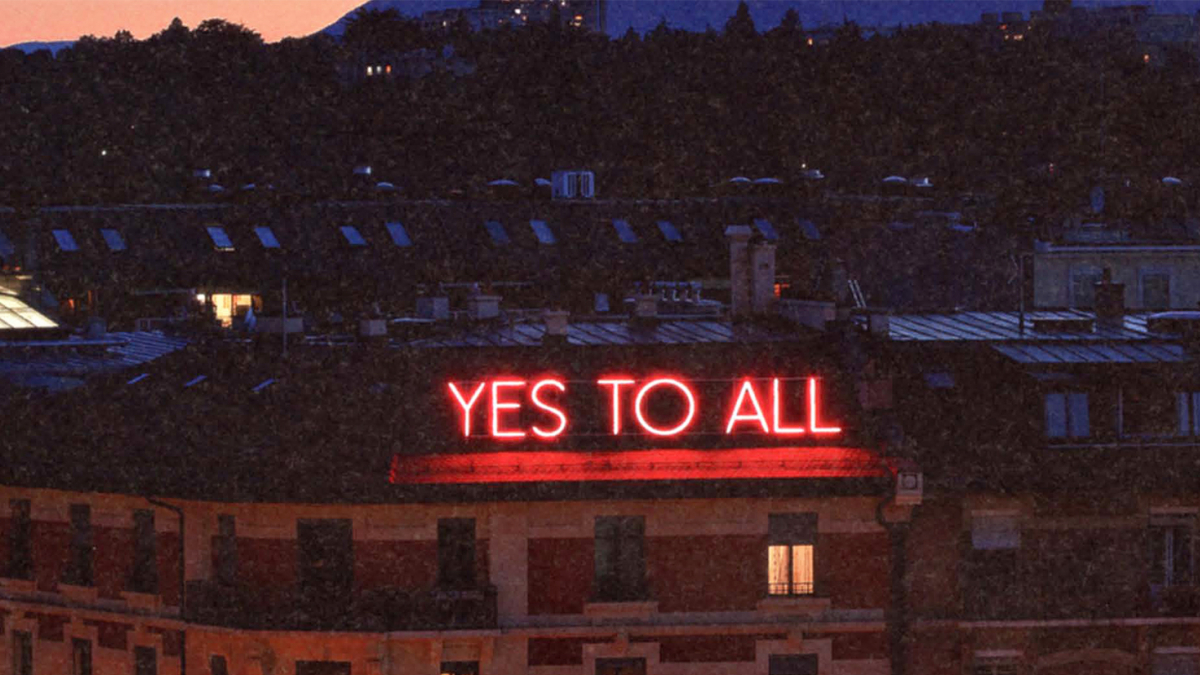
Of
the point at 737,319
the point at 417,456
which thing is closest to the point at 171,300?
the point at 737,319

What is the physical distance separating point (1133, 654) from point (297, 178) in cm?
9221

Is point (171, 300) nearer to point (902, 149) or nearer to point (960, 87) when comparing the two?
point (902, 149)

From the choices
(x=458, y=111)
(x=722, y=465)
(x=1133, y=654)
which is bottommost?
(x=1133, y=654)

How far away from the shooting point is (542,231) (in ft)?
317

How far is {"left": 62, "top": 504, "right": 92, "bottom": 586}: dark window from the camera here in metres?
51.6

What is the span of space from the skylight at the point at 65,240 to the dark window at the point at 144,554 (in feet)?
152

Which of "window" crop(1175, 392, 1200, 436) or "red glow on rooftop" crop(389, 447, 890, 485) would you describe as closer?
"red glow on rooftop" crop(389, 447, 890, 485)

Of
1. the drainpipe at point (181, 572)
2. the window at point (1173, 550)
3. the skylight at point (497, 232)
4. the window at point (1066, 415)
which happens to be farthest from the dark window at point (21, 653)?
the skylight at point (497, 232)

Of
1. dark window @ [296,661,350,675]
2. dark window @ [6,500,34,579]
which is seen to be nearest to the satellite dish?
dark window @ [6,500,34,579]

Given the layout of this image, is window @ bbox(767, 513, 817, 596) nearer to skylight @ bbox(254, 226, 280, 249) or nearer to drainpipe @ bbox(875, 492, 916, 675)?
drainpipe @ bbox(875, 492, 916, 675)

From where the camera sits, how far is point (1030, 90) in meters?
152

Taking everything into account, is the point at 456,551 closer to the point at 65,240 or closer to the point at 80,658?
the point at 80,658

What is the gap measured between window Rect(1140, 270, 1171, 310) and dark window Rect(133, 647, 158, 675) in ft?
133

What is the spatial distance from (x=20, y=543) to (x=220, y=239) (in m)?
43.9
